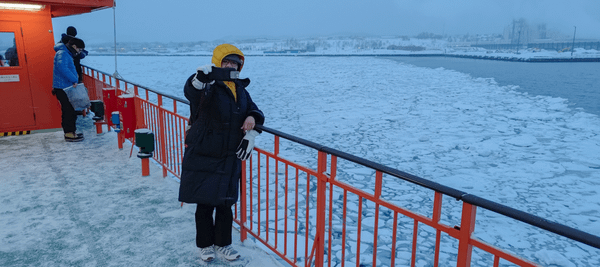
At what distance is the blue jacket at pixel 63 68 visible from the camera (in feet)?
21.1

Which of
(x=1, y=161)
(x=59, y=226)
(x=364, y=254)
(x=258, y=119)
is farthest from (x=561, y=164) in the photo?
(x=1, y=161)

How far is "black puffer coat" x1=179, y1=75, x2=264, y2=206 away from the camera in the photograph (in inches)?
107

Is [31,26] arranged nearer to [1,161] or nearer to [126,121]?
[1,161]

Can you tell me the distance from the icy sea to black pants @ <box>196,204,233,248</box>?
240 cm

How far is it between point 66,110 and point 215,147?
5.20 m

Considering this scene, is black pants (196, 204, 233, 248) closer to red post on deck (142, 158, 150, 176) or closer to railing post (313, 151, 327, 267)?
railing post (313, 151, 327, 267)

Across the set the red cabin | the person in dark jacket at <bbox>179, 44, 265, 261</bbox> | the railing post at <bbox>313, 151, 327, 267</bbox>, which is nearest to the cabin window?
the red cabin

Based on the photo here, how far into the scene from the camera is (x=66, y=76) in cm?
650

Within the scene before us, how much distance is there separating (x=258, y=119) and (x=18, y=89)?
620 centimetres

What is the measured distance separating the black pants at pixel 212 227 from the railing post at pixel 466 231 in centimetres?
177

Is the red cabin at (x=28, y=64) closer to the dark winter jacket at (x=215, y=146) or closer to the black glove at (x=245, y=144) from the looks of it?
the dark winter jacket at (x=215, y=146)

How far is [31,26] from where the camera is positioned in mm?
6859

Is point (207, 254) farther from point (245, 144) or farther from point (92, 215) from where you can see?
point (92, 215)

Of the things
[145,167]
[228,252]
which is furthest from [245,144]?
[145,167]
